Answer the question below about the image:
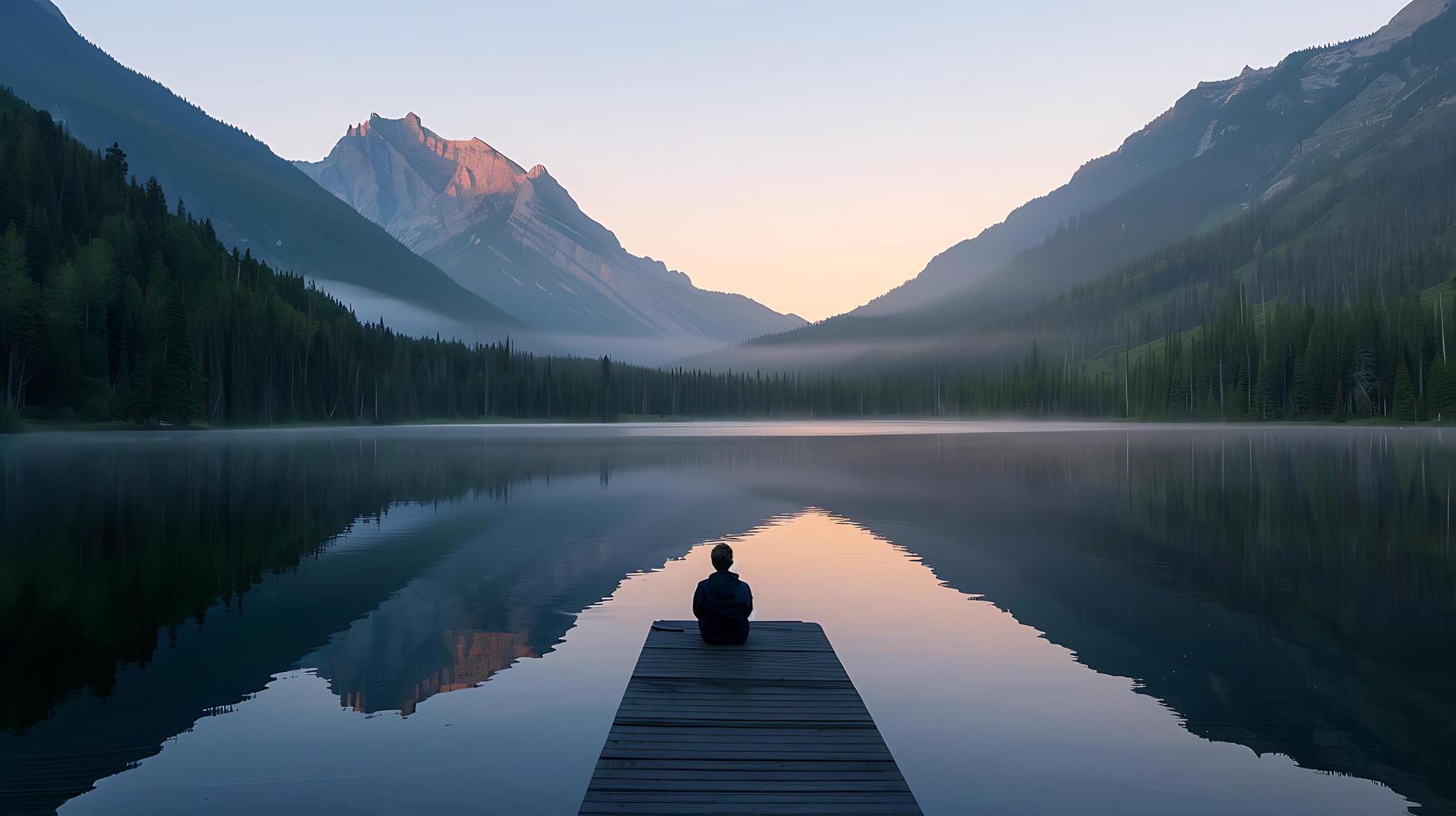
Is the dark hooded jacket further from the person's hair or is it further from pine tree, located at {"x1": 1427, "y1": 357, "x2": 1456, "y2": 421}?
pine tree, located at {"x1": 1427, "y1": 357, "x2": 1456, "y2": 421}

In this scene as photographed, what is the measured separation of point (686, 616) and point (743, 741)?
13082mm

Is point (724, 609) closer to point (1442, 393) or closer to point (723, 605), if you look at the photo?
A: point (723, 605)

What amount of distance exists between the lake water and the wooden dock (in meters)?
1.66

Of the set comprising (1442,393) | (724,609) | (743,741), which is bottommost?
(743,741)

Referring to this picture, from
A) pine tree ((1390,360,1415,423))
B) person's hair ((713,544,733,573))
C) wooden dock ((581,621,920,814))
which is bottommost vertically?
wooden dock ((581,621,920,814))

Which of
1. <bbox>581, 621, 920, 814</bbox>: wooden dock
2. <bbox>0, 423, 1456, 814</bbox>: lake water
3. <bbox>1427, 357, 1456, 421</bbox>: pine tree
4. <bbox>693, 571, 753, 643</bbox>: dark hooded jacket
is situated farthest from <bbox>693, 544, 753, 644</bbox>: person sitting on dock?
<bbox>1427, 357, 1456, 421</bbox>: pine tree

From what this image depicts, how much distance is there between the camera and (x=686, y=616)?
26.4 metres

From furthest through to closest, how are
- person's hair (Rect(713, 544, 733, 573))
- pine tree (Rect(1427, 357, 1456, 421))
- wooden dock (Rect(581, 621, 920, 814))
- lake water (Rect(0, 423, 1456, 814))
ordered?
1. pine tree (Rect(1427, 357, 1456, 421))
2. person's hair (Rect(713, 544, 733, 573))
3. lake water (Rect(0, 423, 1456, 814))
4. wooden dock (Rect(581, 621, 920, 814))

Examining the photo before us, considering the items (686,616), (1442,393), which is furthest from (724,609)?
(1442,393)

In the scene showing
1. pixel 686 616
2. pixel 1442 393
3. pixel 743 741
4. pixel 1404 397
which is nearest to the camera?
pixel 743 741

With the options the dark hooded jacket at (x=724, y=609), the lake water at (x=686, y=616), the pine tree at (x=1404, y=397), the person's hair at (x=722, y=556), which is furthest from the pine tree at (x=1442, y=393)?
the person's hair at (x=722, y=556)

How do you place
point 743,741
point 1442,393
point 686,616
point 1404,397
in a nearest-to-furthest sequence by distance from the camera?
point 743,741 < point 686,616 < point 1442,393 < point 1404,397

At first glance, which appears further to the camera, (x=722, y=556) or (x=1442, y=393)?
(x=1442, y=393)

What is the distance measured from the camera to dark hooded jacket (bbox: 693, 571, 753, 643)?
18516 mm
